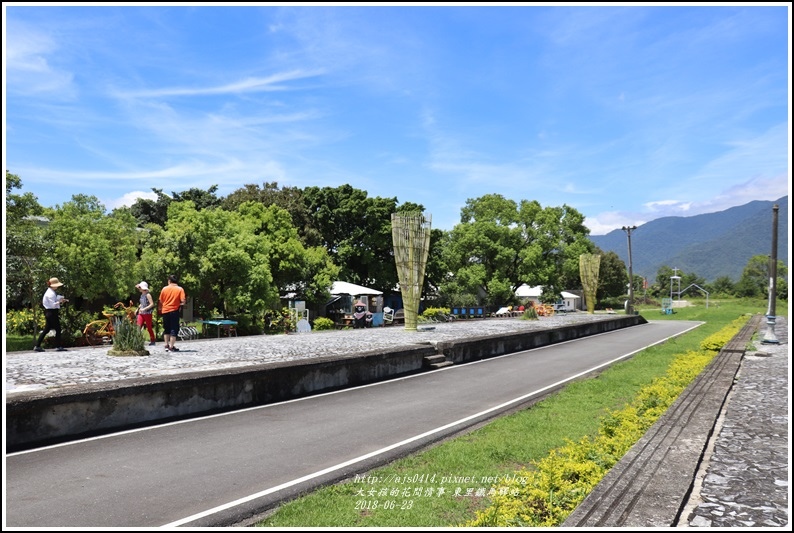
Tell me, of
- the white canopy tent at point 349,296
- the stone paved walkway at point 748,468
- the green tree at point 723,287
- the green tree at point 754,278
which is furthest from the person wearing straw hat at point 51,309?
the green tree at point 723,287

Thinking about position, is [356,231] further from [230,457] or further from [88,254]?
[230,457]

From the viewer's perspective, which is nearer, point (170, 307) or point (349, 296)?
point (170, 307)

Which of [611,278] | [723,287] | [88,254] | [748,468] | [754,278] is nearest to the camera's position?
[748,468]

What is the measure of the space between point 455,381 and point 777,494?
26.6ft

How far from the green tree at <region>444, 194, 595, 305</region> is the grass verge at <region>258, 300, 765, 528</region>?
1656 inches

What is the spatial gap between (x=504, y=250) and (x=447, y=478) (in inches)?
1840

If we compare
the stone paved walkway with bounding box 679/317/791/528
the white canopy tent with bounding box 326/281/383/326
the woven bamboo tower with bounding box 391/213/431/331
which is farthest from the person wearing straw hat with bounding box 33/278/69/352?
the white canopy tent with bounding box 326/281/383/326

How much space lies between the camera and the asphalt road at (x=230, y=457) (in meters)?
4.70

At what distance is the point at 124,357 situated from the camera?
38.6ft

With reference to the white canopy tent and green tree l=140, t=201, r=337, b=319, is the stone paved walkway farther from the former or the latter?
the white canopy tent

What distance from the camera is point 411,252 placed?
22000 mm

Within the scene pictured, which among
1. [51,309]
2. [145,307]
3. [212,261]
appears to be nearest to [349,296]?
[212,261]

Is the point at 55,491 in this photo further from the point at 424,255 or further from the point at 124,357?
the point at 424,255

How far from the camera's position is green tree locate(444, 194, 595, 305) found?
168 ft
